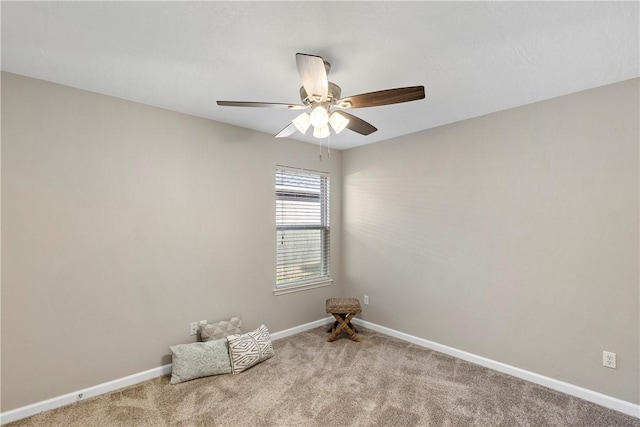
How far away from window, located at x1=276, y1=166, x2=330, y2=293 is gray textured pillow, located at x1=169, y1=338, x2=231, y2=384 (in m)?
1.03

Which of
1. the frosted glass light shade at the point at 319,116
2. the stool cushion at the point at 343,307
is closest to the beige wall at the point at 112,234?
the stool cushion at the point at 343,307

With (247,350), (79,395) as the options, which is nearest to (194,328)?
(247,350)

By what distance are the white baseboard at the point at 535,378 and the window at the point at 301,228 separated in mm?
1234

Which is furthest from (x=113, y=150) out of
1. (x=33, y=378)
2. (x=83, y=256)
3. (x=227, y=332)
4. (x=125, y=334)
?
(x=227, y=332)

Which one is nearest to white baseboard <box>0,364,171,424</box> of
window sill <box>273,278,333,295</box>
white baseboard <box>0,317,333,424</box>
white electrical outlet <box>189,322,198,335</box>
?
white baseboard <box>0,317,333,424</box>

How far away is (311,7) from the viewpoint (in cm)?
149

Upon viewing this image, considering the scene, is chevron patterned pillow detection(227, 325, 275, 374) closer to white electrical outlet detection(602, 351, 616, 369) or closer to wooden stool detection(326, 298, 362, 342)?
wooden stool detection(326, 298, 362, 342)

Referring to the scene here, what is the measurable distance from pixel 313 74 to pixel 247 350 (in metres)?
2.46

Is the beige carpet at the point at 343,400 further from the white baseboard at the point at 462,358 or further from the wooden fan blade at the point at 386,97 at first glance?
the wooden fan blade at the point at 386,97

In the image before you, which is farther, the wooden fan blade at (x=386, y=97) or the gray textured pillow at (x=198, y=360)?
the gray textured pillow at (x=198, y=360)

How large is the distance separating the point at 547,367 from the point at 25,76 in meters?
4.61

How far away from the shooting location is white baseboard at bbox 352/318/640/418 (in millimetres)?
2230

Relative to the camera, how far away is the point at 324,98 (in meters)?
1.87

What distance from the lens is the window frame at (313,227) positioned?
3.73m
